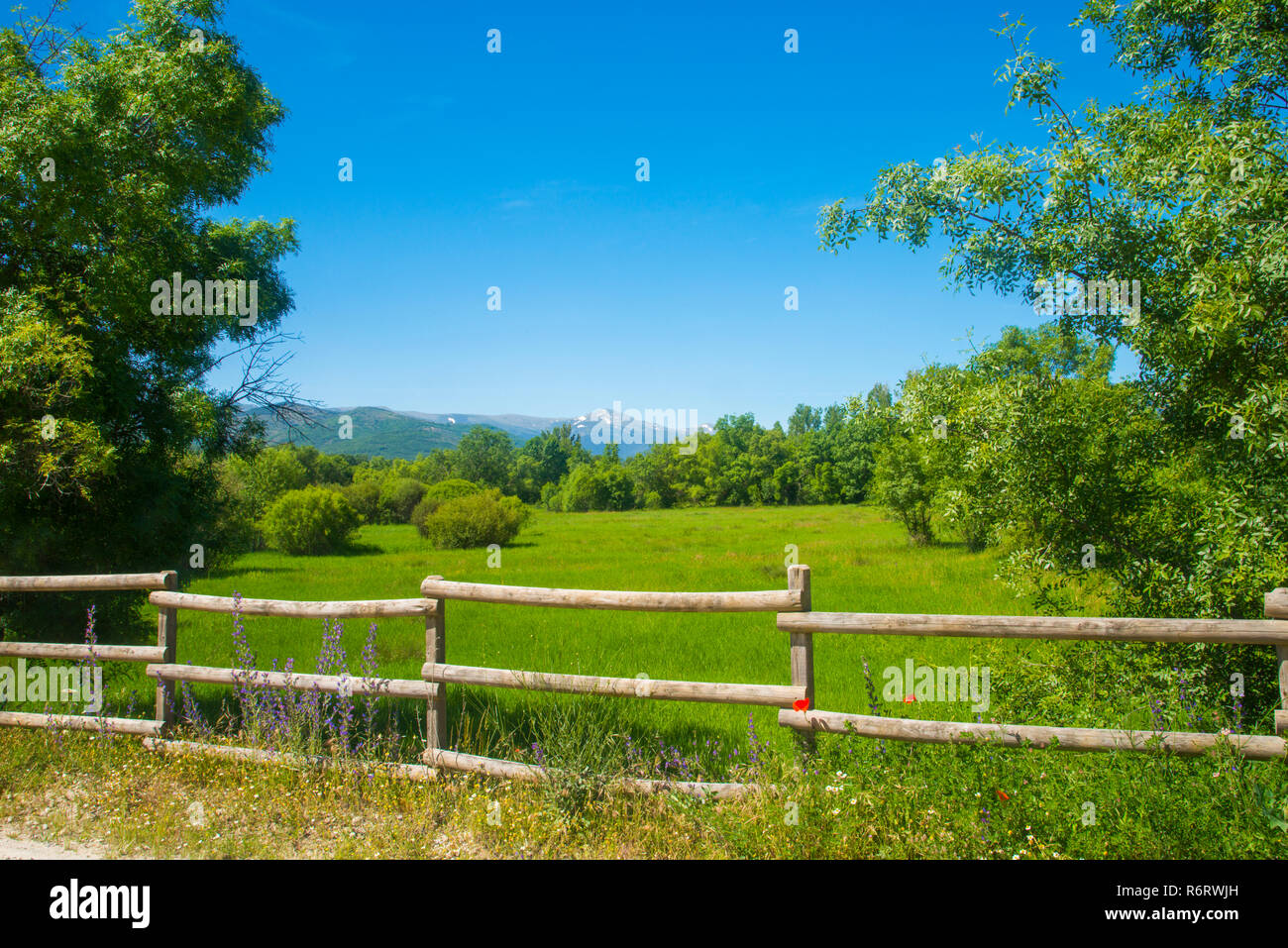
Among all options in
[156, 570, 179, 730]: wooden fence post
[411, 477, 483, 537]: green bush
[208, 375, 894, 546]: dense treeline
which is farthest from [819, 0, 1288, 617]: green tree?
[208, 375, 894, 546]: dense treeline

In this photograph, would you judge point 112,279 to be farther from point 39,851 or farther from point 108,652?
point 39,851

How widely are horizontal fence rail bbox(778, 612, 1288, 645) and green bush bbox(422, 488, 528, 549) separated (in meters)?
36.1

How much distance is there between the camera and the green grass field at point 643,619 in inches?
393

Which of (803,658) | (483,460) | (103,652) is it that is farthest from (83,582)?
(483,460)

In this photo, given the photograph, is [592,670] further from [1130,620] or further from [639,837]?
[1130,620]

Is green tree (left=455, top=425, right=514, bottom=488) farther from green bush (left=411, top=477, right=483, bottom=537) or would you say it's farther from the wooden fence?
the wooden fence

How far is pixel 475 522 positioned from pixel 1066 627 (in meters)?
37.1

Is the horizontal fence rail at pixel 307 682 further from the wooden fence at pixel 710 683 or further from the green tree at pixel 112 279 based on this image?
the green tree at pixel 112 279

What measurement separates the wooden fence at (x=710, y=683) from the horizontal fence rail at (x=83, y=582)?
2 centimetres

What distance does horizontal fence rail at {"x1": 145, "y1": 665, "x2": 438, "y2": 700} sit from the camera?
543 cm

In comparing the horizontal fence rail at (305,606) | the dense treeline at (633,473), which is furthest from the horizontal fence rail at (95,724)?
the dense treeline at (633,473)

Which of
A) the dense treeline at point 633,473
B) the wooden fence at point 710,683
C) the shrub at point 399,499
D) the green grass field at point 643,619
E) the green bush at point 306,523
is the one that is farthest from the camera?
the dense treeline at point 633,473

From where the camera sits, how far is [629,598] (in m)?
5.05
